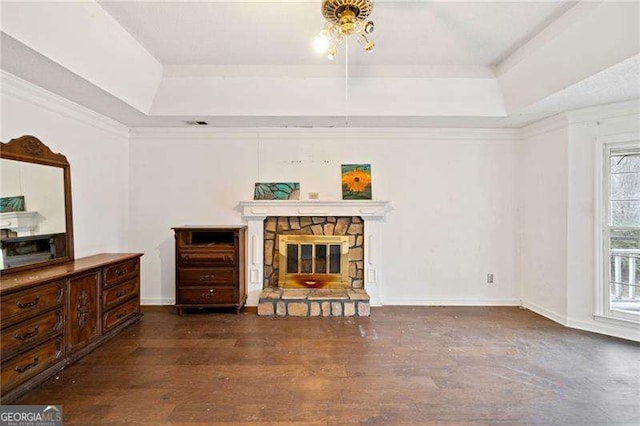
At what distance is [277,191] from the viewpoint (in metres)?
4.25

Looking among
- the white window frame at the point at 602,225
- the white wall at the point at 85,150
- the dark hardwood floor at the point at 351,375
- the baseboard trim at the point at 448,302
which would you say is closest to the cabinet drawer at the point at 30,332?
the dark hardwood floor at the point at 351,375

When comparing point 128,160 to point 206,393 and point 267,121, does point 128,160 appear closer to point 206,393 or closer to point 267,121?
point 267,121

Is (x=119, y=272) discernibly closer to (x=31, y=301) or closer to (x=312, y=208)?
(x=31, y=301)

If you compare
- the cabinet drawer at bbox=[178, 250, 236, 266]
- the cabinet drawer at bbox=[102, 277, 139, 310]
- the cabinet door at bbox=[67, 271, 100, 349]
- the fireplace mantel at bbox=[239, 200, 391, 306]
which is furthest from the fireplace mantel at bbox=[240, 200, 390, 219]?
the cabinet door at bbox=[67, 271, 100, 349]

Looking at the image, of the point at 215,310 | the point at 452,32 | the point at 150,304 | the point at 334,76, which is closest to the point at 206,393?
the point at 215,310

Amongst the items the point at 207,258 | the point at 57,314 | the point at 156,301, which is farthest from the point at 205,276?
the point at 57,314

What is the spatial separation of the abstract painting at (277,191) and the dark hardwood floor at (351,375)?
1.66m

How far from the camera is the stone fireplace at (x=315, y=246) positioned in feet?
13.5

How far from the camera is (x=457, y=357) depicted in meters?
2.78

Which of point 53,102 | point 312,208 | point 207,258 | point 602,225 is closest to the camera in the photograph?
point 53,102

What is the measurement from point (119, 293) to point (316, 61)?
326cm

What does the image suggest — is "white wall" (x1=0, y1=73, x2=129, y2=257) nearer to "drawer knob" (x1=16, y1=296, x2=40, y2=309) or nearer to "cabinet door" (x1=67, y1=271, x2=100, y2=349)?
"cabinet door" (x1=67, y1=271, x2=100, y2=349)

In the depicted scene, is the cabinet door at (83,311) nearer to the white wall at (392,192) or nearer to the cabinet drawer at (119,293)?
the cabinet drawer at (119,293)

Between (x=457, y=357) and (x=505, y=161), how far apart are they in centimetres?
284
